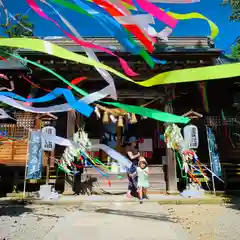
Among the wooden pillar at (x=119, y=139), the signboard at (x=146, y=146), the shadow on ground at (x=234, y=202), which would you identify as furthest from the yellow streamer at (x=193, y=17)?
the signboard at (x=146, y=146)

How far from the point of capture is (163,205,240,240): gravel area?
13.5 ft

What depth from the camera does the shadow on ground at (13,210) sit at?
5.82 m

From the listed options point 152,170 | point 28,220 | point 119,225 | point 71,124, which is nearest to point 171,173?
point 152,170

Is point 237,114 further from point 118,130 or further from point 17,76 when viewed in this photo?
point 17,76

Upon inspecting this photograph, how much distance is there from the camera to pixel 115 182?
28.3 ft

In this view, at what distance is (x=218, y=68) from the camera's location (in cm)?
270

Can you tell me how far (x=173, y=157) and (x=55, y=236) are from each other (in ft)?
18.2

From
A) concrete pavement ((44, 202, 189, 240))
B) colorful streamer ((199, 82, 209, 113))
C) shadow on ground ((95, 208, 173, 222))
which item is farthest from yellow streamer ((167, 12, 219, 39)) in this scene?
colorful streamer ((199, 82, 209, 113))

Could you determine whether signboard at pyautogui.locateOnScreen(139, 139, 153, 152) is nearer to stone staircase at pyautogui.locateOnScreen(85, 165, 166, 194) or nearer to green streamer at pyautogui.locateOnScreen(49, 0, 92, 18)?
stone staircase at pyautogui.locateOnScreen(85, 165, 166, 194)

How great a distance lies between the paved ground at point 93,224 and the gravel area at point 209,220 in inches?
11.7

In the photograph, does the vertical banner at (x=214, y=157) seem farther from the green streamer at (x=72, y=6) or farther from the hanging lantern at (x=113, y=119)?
the green streamer at (x=72, y=6)

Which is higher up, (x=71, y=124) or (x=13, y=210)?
(x=71, y=124)

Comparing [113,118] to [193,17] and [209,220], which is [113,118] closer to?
[209,220]

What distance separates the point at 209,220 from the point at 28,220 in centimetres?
383
